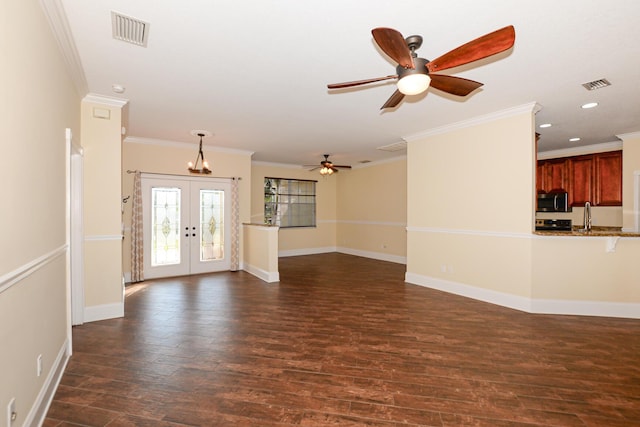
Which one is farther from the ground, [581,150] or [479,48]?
[581,150]

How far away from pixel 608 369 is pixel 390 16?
11.6 feet

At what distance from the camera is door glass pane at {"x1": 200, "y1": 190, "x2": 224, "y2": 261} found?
6.68 meters

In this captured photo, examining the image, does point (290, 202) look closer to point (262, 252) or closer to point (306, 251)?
point (306, 251)

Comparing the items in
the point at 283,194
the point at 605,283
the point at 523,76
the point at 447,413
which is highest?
the point at 523,76

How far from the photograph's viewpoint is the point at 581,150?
20.9 ft

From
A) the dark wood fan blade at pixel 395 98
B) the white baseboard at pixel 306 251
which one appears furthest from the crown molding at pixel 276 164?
the dark wood fan blade at pixel 395 98

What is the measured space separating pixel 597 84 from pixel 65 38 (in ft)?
17.5

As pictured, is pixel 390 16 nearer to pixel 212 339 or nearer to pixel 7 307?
pixel 7 307

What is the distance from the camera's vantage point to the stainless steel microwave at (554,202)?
6309 mm

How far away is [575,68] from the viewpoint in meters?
3.00

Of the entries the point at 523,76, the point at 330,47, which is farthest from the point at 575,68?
the point at 330,47

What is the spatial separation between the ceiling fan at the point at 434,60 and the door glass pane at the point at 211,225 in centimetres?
545

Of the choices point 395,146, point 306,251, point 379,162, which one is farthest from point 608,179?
point 306,251

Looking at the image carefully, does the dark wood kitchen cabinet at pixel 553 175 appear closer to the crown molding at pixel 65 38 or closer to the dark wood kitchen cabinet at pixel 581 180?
the dark wood kitchen cabinet at pixel 581 180
